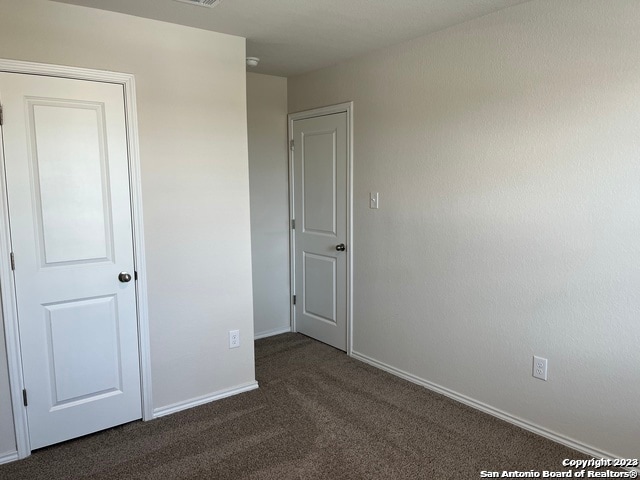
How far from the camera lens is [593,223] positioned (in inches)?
90.0

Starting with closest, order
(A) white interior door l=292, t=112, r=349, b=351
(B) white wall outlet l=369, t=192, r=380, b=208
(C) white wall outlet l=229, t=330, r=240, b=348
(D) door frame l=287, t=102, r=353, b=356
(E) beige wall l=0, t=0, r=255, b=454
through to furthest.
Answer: (E) beige wall l=0, t=0, r=255, b=454 < (C) white wall outlet l=229, t=330, r=240, b=348 < (B) white wall outlet l=369, t=192, r=380, b=208 < (D) door frame l=287, t=102, r=353, b=356 < (A) white interior door l=292, t=112, r=349, b=351

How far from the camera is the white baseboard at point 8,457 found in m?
2.40

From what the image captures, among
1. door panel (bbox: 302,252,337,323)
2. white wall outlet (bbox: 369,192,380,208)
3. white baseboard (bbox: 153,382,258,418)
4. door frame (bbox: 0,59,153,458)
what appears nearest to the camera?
door frame (bbox: 0,59,153,458)

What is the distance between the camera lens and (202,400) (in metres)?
3.04

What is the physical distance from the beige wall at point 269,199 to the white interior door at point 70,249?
1612 mm

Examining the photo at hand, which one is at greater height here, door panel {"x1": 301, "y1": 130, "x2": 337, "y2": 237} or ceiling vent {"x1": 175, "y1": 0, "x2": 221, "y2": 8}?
ceiling vent {"x1": 175, "y1": 0, "x2": 221, "y2": 8}

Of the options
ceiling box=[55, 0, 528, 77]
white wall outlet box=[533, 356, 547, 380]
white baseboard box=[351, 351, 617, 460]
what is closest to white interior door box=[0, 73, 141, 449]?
ceiling box=[55, 0, 528, 77]

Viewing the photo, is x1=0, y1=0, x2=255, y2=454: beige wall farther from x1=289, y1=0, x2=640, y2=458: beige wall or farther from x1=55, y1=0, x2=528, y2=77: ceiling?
x1=289, y1=0, x2=640, y2=458: beige wall

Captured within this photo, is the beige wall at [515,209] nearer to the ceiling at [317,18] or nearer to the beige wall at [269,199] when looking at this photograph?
the ceiling at [317,18]

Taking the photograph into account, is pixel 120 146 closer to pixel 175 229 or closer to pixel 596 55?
pixel 175 229

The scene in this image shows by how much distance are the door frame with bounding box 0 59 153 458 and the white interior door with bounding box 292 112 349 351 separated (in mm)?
1654

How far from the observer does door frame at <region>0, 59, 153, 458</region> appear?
2.33m

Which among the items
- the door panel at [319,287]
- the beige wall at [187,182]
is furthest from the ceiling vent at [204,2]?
the door panel at [319,287]

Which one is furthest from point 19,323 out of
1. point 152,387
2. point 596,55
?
point 596,55
